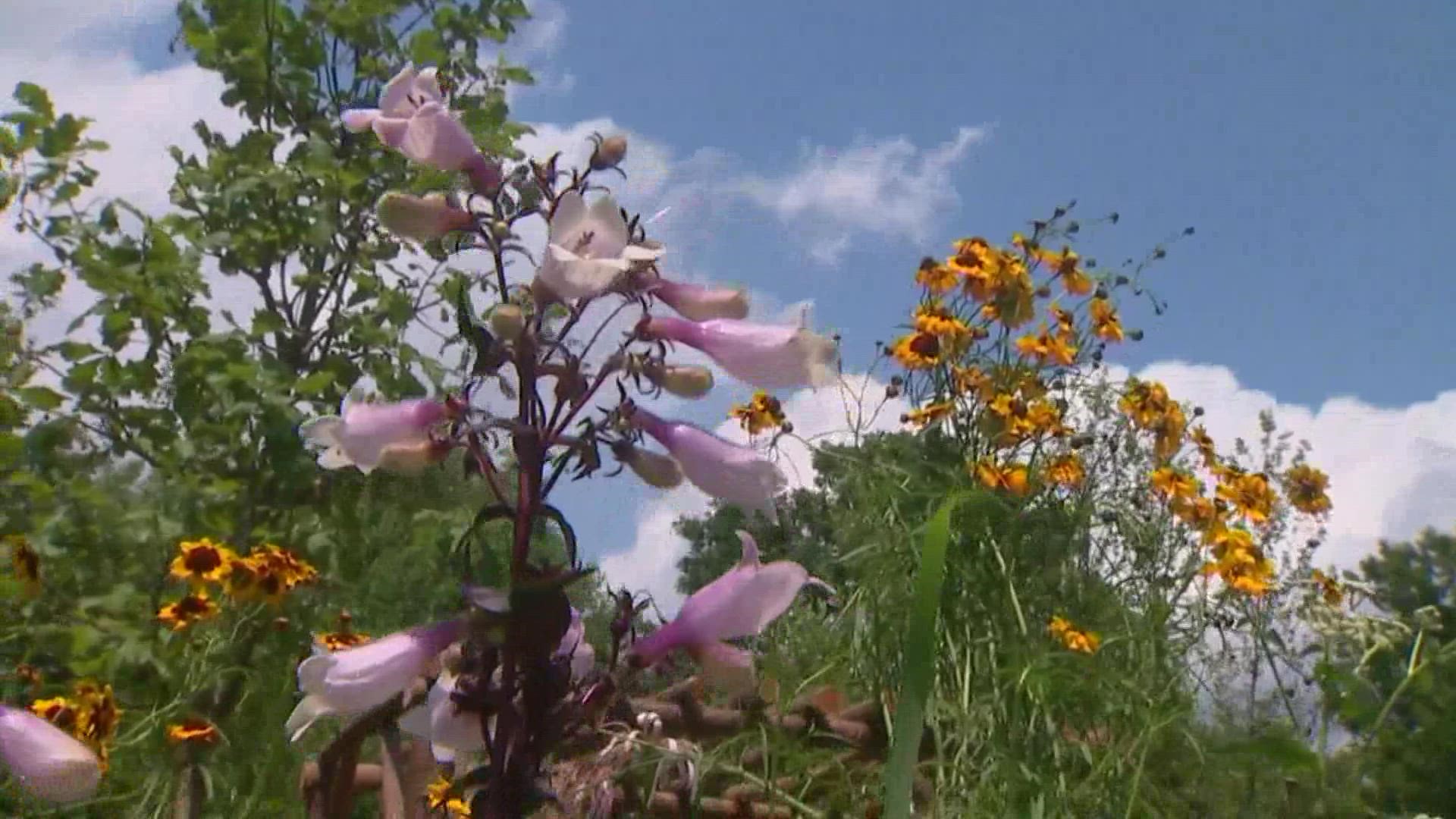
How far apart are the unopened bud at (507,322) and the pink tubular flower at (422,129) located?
4.5 inches

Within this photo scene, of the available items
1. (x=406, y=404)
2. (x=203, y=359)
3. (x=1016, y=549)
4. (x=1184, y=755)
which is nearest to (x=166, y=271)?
(x=203, y=359)

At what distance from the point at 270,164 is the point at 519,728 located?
101 inches

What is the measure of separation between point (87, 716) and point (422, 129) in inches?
52.5

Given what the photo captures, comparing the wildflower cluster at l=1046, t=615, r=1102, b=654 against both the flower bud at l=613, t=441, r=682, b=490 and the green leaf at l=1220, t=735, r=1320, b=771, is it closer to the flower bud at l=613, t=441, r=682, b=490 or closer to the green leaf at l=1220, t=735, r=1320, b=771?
the green leaf at l=1220, t=735, r=1320, b=771

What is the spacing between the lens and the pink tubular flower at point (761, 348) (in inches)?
26.2

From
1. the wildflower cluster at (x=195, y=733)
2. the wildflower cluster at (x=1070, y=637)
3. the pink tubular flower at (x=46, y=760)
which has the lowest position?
the pink tubular flower at (x=46, y=760)

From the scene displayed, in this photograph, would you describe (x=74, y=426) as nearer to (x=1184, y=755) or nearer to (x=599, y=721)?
(x=1184, y=755)

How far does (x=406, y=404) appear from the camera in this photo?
0.65 meters

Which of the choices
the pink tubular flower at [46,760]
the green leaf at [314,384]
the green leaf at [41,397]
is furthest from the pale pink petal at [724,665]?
the green leaf at [41,397]

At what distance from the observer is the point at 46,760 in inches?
33.4

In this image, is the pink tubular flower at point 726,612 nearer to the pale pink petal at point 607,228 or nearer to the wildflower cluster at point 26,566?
the pale pink petal at point 607,228

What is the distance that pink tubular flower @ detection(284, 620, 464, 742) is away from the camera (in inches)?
25.0

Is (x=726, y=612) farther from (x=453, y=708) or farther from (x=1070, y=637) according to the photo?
(x=1070, y=637)

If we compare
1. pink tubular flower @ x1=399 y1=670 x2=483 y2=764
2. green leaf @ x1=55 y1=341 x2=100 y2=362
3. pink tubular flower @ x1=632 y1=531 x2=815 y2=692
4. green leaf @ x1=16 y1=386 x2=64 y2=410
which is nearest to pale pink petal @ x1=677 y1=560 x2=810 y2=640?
pink tubular flower @ x1=632 y1=531 x2=815 y2=692
